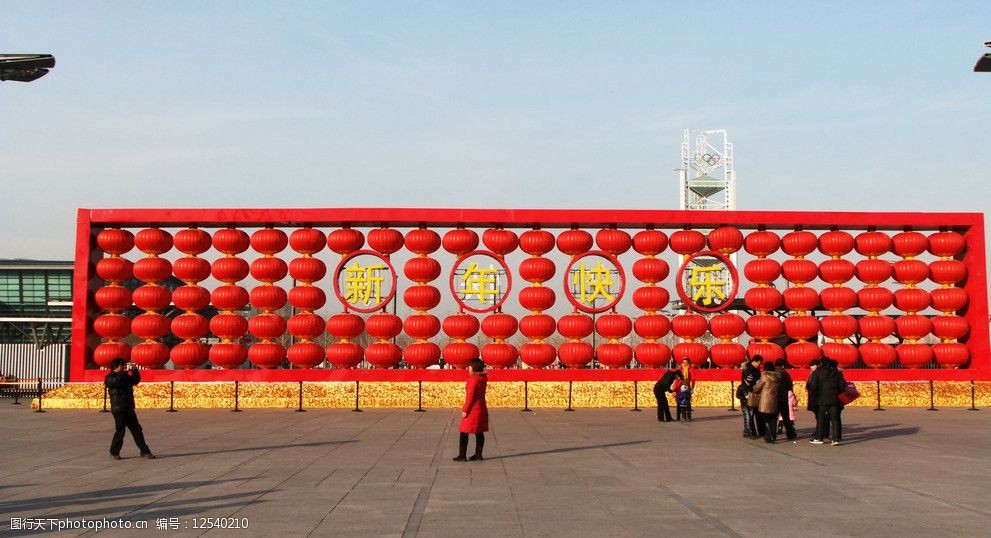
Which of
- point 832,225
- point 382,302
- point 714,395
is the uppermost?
point 832,225

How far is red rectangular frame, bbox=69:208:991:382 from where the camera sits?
88.8ft

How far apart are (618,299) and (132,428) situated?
50.8ft

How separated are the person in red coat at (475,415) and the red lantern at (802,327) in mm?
14872

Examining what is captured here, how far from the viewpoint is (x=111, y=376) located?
16.1 meters

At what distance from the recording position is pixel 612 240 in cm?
2764

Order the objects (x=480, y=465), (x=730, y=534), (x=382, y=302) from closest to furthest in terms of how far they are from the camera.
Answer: (x=730, y=534), (x=480, y=465), (x=382, y=302)

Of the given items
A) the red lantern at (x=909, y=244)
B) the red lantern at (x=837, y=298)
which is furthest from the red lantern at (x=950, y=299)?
the red lantern at (x=837, y=298)

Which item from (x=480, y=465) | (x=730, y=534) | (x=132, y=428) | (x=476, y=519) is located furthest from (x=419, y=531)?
(x=132, y=428)

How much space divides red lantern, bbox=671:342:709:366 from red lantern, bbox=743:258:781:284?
9.14 ft

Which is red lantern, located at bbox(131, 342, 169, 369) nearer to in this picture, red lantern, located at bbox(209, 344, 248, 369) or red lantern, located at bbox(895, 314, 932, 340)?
red lantern, located at bbox(209, 344, 248, 369)

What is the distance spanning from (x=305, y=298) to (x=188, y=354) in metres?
3.78

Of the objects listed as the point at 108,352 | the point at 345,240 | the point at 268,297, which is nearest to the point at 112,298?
the point at 108,352

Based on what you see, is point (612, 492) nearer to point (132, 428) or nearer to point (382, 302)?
point (132, 428)

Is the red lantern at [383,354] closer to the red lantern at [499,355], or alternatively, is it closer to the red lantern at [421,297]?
the red lantern at [421,297]
